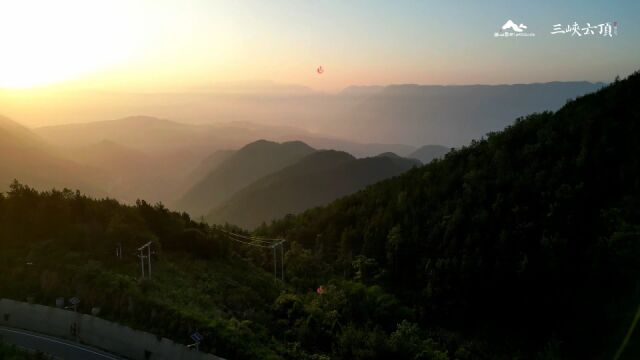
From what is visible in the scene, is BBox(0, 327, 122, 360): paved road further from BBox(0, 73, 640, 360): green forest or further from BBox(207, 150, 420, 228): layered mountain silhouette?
BBox(207, 150, 420, 228): layered mountain silhouette

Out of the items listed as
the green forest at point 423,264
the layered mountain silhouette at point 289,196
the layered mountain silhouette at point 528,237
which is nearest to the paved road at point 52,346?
the green forest at point 423,264

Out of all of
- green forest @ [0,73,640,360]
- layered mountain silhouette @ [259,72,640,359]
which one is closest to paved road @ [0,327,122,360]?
green forest @ [0,73,640,360]

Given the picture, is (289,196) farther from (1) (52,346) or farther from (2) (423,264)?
(1) (52,346)

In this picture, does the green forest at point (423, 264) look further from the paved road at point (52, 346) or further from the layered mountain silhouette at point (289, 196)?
the layered mountain silhouette at point (289, 196)

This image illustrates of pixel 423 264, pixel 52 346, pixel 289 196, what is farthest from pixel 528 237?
pixel 289 196

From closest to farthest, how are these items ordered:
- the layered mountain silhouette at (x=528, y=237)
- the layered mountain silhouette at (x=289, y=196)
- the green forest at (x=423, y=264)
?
the green forest at (x=423, y=264) < the layered mountain silhouette at (x=528, y=237) < the layered mountain silhouette at (x=289, y=196)
